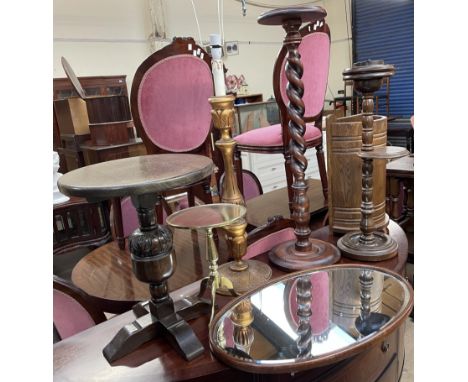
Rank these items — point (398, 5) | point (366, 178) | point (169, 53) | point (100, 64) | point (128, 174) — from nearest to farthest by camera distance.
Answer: point (128, 174) → point (366, 178) → point (169, 53) → point (100, 64) → point (398, 5)

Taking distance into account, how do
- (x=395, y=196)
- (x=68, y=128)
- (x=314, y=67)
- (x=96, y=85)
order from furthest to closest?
1. (x=96, y=85)
2. (x=68, y=128)
3. (x=395, y=196)
4. (x=314, y=67)

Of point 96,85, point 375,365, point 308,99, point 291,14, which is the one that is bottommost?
point 375,365

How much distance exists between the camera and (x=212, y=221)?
2.22ft

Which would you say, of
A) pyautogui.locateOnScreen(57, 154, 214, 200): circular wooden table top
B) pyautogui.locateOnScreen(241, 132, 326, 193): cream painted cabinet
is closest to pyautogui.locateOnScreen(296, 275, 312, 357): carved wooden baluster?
pyautogui.locateOnScreen(57, 154, 214, 200): circular wooden table top

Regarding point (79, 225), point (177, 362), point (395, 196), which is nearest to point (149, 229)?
point (177, 362)

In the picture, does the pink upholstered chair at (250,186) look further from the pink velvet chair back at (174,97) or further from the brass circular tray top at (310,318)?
the brass circular tray top at (310,318)

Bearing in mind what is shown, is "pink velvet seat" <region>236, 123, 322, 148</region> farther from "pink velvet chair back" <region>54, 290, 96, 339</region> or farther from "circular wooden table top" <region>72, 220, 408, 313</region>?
"pink velvet chair back" <region>54, 290, 96, 339</region>

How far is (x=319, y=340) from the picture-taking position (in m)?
0.67

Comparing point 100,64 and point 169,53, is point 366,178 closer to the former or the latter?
point 169,53

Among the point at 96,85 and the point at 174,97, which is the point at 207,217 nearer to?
the point at 174,97

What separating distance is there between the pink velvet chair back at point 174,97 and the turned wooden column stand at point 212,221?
74cm

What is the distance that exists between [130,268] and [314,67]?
3.68 feet
